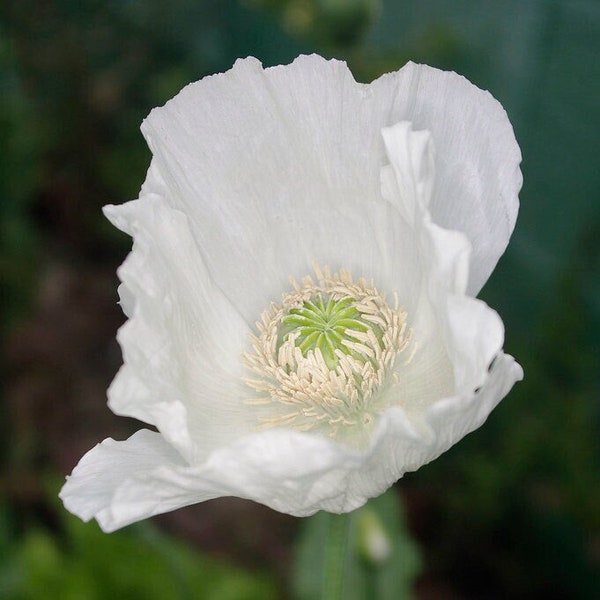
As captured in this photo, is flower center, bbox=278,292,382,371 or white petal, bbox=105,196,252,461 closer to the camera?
white petal, bbox=105,196,252,461

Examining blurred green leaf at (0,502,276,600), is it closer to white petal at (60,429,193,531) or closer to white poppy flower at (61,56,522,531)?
white poppy flower at (61,56,522,531)

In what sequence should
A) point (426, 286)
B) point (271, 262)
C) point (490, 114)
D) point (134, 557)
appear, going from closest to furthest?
point (490, 114) < point (426, 286) < point (271, 262) < point (134, 557)

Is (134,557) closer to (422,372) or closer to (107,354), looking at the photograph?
(422,372)

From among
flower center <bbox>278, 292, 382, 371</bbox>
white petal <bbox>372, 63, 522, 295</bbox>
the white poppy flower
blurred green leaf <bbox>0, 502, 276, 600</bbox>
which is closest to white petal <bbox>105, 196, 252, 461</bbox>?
the white poppy flower

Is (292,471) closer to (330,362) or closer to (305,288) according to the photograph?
(330,362)

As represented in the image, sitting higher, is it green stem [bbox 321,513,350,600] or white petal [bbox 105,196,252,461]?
white petal [bbox 105,196,252,461]

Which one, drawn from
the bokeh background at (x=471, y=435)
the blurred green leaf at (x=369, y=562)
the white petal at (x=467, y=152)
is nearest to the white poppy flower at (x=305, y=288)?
the white petal at (x=467, y=152)

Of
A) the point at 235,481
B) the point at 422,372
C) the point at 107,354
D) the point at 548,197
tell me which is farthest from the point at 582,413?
the point at 107,354
